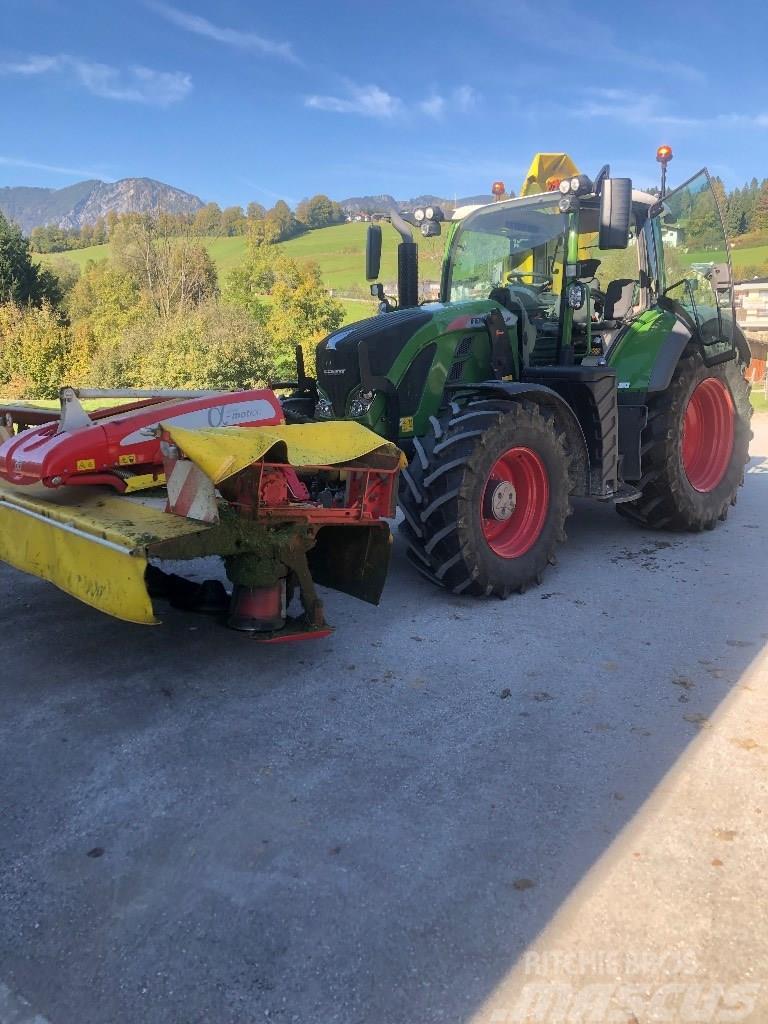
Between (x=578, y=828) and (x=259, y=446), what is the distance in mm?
1803

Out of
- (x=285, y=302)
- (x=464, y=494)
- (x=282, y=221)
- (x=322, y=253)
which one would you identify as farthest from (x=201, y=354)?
(x=282, y=221)

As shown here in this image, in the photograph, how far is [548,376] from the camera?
5.38 metres

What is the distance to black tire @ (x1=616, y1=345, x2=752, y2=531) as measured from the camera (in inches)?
232

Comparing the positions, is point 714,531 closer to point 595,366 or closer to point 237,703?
point 595,366

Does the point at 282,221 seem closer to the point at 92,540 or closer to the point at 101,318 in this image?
the point at 101,318

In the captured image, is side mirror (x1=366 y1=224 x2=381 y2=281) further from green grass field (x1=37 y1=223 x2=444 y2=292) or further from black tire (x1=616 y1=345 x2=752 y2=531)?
green grass field (x1=37 y1=223 x2=444 y2=292)

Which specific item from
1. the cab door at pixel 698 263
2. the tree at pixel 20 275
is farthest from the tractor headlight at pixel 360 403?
the tree at pixel 20 275

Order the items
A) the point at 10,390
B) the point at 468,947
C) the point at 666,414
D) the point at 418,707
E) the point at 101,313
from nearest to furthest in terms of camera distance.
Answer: the point at 468,947 → the point at 418,707 → the point at 666,414 → the point at 10,390 → the point at 101,313

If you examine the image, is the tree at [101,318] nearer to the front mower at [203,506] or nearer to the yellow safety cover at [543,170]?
the yellow safety cover at [543,170]

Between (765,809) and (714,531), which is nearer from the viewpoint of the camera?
(765,809)

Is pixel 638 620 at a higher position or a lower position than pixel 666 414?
lower

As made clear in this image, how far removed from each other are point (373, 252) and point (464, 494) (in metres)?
2.63

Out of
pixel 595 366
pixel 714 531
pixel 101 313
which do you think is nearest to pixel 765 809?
pixel 595 366

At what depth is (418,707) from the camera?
3.32 metres
